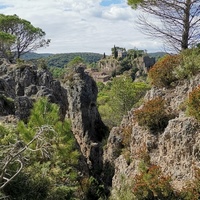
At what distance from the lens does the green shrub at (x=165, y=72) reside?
1462cm

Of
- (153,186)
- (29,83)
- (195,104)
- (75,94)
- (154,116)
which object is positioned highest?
(195,104)

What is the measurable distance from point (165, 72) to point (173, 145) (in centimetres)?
458

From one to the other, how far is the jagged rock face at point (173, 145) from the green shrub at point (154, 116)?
1.22 feet

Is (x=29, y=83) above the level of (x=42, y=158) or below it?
above

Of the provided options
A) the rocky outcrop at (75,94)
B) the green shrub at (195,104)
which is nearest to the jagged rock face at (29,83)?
the rocky outcrop at (75,94)

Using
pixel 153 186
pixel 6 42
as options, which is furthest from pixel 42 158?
pixel 6 42

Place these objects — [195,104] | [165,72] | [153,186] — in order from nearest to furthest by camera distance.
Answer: [153,186], [195,104], [165,72]

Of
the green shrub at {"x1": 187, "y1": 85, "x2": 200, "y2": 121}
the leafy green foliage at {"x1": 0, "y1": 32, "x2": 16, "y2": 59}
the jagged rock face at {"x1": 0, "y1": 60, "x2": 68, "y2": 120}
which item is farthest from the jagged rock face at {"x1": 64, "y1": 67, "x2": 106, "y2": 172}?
the green shrub at {"x1": 187, "y1": 85, "x2": 200, "y2": 121}

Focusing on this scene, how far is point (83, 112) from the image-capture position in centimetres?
2705

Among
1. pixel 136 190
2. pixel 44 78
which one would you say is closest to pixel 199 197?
pixel 136 190

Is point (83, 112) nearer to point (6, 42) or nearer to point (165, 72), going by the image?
point (165, 72)

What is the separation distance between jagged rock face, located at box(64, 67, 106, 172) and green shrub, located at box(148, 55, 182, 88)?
11917 millimetres

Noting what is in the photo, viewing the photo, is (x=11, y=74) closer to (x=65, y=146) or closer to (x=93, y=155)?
(x=93, y=155)

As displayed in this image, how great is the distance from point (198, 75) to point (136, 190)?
568 centimetres
